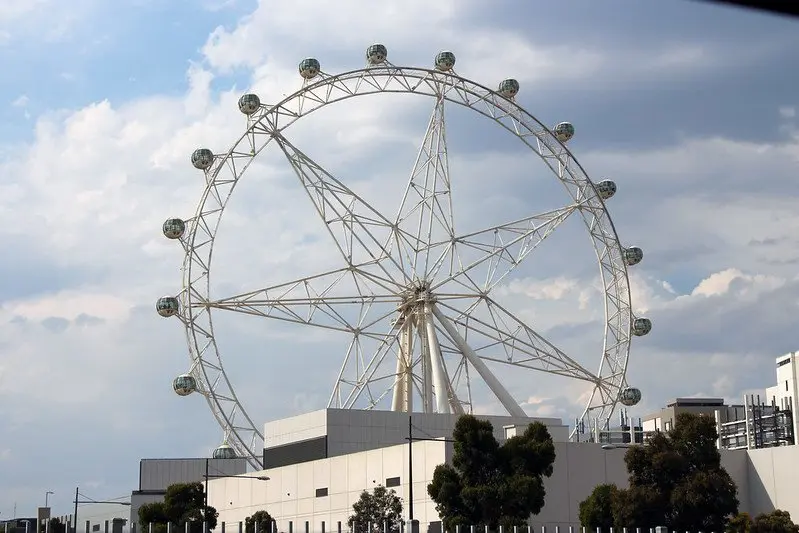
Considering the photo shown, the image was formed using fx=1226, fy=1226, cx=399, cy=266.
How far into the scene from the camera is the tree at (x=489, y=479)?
67.3m

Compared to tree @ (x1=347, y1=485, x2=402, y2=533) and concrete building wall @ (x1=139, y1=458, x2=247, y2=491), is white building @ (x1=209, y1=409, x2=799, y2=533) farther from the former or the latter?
concrete building wall @ (x1=139, y1=458, x2=247, y2=491)

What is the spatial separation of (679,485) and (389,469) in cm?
2024

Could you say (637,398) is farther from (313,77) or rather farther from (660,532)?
(313,77)

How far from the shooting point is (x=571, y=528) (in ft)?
246

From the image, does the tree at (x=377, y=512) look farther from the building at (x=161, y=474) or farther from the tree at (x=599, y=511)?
the building at (x=161, y=474)

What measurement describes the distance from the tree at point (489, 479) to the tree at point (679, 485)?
197 inches

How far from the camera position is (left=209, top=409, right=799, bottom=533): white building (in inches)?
3123

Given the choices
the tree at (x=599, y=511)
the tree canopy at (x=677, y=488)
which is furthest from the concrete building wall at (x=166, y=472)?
the tree canopy at (x=677, y=488)

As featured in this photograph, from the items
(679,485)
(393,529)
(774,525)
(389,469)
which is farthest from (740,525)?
(389,469)

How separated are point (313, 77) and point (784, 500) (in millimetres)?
42946

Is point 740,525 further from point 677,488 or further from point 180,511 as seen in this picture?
point 180,511

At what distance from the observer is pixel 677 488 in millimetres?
69375

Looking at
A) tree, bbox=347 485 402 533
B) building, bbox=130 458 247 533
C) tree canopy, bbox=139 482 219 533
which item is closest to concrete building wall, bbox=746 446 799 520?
tree, bbox=347 485 402 533

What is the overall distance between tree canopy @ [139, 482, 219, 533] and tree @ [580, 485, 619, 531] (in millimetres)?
25648
